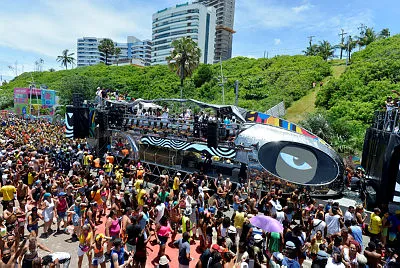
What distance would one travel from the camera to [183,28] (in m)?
104

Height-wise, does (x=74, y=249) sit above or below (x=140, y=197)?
below

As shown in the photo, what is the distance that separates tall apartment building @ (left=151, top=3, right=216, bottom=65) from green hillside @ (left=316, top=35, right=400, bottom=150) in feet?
238

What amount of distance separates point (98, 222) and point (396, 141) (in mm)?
11033

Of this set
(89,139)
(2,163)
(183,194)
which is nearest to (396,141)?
(183,194)

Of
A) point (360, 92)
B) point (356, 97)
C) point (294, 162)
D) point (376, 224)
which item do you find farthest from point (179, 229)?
point (360, 92)

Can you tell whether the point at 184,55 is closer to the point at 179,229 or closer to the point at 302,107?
the point at 302,107

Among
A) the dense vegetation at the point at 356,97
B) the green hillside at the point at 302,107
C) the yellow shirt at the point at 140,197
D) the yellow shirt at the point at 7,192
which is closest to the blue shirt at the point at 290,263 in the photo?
the yellow shirt at the point at 140,197

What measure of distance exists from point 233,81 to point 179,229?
4413cm

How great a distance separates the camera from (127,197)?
958 centimetres

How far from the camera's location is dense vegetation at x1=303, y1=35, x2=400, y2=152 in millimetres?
22656

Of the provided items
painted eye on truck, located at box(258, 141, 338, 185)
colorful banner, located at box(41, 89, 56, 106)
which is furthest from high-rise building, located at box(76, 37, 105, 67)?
painted eye on truck, located at box(258, 141, 338, 185)

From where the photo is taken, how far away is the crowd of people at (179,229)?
5.70 metres

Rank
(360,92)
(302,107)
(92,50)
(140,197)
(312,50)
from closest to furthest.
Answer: (140,197) < (360,92) < (302,107) < (312,50) < (92,50)

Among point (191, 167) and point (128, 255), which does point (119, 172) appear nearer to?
point (191, 167)
